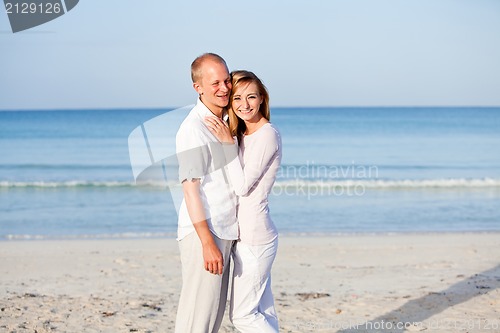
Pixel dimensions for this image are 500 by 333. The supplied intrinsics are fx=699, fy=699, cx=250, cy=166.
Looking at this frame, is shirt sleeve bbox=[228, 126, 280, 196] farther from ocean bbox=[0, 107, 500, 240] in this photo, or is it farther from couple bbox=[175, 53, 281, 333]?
ocean bbox=[0, 107, 500, 240]

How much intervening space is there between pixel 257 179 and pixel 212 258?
470 mm

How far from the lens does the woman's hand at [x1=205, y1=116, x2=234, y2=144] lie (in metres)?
3.54

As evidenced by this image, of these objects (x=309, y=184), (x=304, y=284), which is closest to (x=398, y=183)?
(x=309, y=184)

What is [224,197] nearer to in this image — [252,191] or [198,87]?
[252,191]

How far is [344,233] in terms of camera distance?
10703mm

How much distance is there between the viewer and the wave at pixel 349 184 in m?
17.6

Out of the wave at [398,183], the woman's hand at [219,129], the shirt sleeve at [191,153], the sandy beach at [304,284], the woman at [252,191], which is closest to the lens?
the shirt sleeve at [191,153]

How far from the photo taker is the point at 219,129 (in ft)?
11.7

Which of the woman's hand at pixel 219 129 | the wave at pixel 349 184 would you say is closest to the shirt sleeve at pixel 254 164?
the woman's hand at pixel 219 129

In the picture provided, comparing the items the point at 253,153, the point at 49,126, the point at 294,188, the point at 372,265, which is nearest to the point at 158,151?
the point at 253,153

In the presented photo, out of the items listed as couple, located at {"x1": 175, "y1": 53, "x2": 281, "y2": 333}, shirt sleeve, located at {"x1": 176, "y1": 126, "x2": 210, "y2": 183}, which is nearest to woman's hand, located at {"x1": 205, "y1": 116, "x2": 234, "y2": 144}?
couple, located at {"x1": 175, "y1": 53, "x2": 281, "y2": 333}

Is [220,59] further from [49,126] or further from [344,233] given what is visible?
[49,126]

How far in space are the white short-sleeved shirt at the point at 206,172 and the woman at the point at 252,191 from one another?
0.06 meters

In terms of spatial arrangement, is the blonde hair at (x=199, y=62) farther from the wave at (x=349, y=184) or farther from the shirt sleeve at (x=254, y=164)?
the wave at (x=349, y=184)
